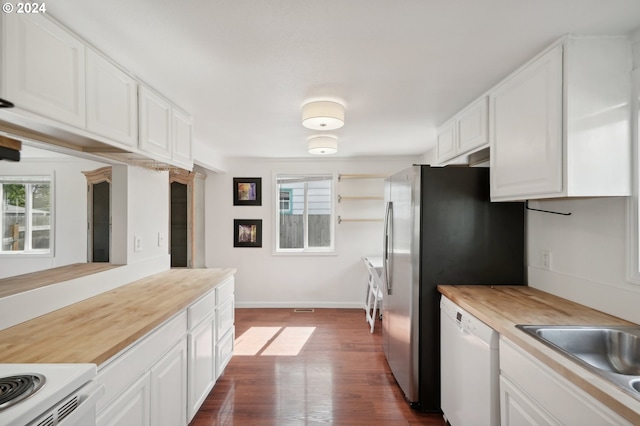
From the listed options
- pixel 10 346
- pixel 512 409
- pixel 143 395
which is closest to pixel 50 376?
pixel 10 346

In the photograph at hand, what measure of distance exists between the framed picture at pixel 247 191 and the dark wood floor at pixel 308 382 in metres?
1.85

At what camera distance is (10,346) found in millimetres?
1199

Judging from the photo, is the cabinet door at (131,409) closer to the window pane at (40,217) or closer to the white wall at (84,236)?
the white wall at (84,236)

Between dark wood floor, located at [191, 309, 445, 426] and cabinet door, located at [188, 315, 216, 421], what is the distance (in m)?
0.19

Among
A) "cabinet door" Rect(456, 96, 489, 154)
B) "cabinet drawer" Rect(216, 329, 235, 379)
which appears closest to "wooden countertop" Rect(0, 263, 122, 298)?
"cabinet drawer" Rect(216, 329, 235, 379)

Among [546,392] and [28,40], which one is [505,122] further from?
[28,40]

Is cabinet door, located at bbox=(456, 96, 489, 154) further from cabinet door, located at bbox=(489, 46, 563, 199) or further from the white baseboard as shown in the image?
the white baseboard

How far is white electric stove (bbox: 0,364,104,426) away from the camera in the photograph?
0.78 meters

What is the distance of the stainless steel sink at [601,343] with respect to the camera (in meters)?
1.38

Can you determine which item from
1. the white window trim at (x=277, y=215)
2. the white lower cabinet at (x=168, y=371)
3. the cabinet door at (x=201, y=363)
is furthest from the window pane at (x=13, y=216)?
the white window trim at (x=277, y=215)

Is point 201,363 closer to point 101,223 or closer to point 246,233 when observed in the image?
point 101,223

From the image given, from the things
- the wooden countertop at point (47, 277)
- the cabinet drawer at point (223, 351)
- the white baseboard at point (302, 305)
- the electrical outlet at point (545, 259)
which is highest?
the electrical outlet at point (545, 259)

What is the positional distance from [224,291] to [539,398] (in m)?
2.26

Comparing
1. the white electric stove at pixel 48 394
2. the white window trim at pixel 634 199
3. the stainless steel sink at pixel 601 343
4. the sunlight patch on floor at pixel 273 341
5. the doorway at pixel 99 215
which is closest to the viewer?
the white electric stove at pixel 48 394
